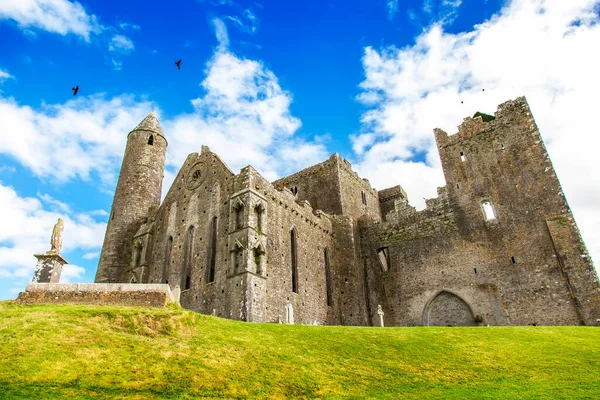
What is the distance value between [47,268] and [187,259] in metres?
7.62

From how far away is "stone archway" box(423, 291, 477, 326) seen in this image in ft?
80.8

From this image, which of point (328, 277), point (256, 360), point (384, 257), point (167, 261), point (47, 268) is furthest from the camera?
point (384, 257)

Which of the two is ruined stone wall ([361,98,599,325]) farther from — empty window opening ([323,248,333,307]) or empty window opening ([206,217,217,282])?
empty window opening ([206,217,217,282])

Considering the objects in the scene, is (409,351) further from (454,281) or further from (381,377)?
(454,281)

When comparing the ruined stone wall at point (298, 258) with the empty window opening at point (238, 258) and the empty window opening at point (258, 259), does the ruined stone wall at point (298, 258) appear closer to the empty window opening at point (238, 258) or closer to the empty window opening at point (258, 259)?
the empty window opening at point (258, 259)

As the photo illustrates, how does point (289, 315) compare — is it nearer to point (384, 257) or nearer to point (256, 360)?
point (256, 360)

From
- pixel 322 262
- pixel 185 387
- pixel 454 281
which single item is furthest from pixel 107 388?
pixel 454 281

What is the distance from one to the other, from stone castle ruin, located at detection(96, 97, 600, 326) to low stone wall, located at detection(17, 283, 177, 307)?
5.08m

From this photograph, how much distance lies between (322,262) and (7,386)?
65.1 feet

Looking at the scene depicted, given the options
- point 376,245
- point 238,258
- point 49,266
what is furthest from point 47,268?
point 376,245

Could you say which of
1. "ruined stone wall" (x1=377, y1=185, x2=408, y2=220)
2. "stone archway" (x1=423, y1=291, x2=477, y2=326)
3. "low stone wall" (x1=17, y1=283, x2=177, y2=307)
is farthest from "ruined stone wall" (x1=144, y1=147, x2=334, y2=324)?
"ruined stone wall" (x1=377, y1=185, x2=408, y2=220)

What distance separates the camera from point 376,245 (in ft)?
97.2

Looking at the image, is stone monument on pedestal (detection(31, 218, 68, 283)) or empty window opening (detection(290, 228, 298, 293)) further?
empty window opening (detection(290, 228, 298, 293))

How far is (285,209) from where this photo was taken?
25516 millimetres
